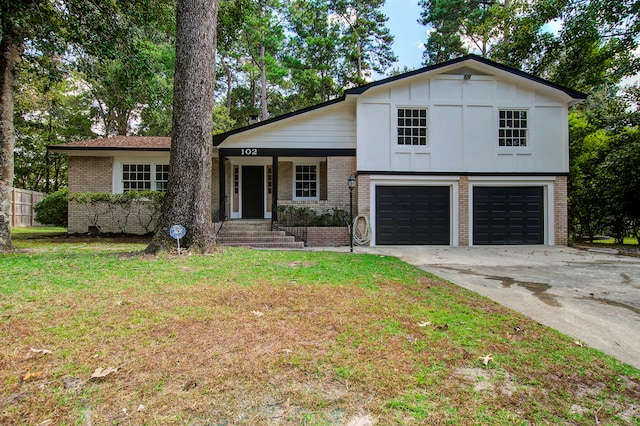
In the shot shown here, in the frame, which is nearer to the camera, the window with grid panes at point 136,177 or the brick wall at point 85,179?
the brick wall at point 85,179

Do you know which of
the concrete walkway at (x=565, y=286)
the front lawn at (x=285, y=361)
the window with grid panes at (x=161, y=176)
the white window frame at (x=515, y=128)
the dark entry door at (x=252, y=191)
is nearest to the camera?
the front lawn at (x=285, y=361)

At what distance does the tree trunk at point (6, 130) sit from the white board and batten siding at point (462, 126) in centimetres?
940

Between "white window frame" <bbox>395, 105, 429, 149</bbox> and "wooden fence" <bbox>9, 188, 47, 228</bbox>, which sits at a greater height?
"white window frame" <bbox>395, 105, 429, 149</bbox>

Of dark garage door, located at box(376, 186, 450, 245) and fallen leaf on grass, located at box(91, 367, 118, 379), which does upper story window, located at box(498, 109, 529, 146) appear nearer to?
dark garage door, located at box(376, 186, 450, 245)

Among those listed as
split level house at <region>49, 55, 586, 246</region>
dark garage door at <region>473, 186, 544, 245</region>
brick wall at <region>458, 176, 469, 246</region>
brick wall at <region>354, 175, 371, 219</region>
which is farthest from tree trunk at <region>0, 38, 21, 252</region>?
dark garage door at <region>473, 186, 544, 245</region>

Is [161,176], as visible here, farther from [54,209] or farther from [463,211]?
[463,211]

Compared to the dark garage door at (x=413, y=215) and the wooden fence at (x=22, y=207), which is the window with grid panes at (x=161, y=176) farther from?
the wooden fence at (x=22, y=207)

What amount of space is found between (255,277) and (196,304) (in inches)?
56.5

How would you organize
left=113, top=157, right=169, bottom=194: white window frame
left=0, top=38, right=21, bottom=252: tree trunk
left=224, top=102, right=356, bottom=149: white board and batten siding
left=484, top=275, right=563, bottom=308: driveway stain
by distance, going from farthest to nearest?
left=113, top=157, right=169, bottom=194: white window frame
left=224, top=102, right=356, bottom=149: white board and batten siding
left=0, top=38, right=21, bottom=252: tree trunk
left=484, top=275, right=563, bottom=308: driveway stain

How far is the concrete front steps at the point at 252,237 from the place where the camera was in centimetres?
978

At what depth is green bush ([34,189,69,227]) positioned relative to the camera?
13641 millimetres

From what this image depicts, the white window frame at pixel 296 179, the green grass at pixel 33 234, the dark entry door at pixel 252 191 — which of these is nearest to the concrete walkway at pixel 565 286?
the white window frame at pixel 296 179

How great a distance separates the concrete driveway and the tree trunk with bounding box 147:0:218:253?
4.79 metres

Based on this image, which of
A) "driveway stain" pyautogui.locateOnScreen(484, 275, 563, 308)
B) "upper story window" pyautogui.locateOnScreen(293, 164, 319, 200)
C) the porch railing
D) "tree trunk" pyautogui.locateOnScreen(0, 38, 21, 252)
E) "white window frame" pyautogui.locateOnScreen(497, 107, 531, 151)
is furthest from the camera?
"upper story window" pyautogui.locateOnScreen(293, 164, 319, 200)
